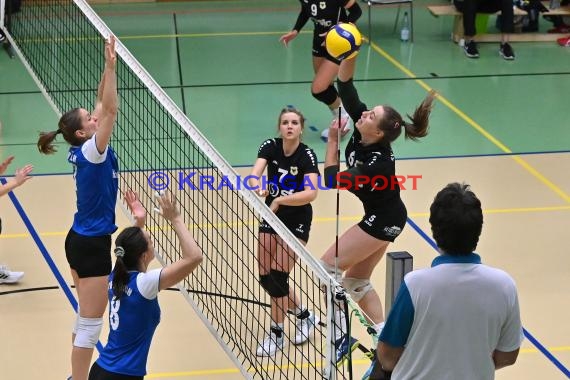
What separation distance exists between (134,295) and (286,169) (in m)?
2.12

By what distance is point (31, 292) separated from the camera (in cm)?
762

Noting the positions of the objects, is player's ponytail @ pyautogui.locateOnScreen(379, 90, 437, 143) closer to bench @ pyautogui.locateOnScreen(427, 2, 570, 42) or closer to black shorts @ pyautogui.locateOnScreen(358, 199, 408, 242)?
black shorts @ pyautogui.locateOnScreen(358, 199, 408, 242)

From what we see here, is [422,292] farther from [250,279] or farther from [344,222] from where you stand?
[344,222]

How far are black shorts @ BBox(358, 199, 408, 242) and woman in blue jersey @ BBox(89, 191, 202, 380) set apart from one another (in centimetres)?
172

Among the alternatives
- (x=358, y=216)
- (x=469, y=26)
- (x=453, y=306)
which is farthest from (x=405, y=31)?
(x=453, y=306)

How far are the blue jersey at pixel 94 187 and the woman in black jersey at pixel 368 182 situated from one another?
134cm

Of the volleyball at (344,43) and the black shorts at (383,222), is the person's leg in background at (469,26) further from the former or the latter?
the black shorts at (383,222)

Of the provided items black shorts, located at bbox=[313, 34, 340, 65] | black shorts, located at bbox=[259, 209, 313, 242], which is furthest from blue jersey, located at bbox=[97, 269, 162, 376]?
black shorts, located at bbox=[313, 34, 340, 65]

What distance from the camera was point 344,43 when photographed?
22.9ft

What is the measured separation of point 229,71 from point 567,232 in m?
5.84

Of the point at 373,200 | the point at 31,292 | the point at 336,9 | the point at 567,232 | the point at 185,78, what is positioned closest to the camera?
the point at 373,200

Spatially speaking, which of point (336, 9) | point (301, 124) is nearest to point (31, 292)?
point (301, 124)

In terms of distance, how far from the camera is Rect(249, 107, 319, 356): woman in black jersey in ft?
21.6

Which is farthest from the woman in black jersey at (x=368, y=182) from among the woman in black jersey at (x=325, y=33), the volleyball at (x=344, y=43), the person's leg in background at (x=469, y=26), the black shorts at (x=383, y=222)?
the person's leg in background at (x=469, y=26)
